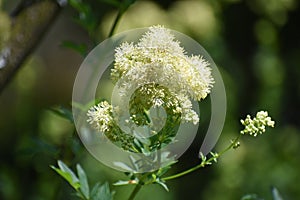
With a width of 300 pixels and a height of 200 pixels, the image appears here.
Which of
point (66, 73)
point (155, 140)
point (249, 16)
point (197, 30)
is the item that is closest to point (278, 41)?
point (249, 16)

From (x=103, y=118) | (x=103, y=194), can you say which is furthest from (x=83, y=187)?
(x=103, y=118)

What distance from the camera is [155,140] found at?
721 millimetres

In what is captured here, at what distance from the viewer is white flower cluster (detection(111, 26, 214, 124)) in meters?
0.66

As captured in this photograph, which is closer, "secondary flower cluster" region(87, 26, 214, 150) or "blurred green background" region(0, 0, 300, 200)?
"secondary flower cluster" region(87, 26, 214, 150)

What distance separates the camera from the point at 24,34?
1008mm

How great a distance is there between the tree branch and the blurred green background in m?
0.78

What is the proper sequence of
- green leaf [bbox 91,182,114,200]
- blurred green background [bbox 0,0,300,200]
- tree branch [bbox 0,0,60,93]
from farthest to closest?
blurred green background [bbox 0,0,300,200] < tree branch [bbox 0,0,60,93] < green leaf [bbox 91,182,114,200]

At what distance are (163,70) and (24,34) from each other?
42 cm

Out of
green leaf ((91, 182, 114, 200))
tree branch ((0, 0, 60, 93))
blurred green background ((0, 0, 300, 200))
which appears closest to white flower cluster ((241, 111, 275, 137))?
green leaf ((91, 182, 114, 200))

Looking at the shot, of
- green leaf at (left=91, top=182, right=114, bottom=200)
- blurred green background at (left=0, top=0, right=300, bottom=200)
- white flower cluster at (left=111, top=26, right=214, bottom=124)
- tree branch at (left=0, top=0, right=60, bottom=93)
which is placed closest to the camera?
white flower cluster at (left=111, top=26, right=214, bottom=124)

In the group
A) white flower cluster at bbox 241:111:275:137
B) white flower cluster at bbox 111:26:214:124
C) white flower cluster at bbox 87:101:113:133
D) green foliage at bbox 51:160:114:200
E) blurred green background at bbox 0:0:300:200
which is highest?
white flower cluster at bbox 111:26:214:124

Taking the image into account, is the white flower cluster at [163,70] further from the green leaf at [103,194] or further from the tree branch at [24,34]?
the tree branch at [24,34]

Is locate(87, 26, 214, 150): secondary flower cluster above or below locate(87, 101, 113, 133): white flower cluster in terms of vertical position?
above

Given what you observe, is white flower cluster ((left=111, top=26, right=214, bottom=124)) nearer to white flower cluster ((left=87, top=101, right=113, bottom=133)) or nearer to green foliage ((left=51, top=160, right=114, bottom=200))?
white flower cluster ((left=87, top=101, right=113, bottom=133))
